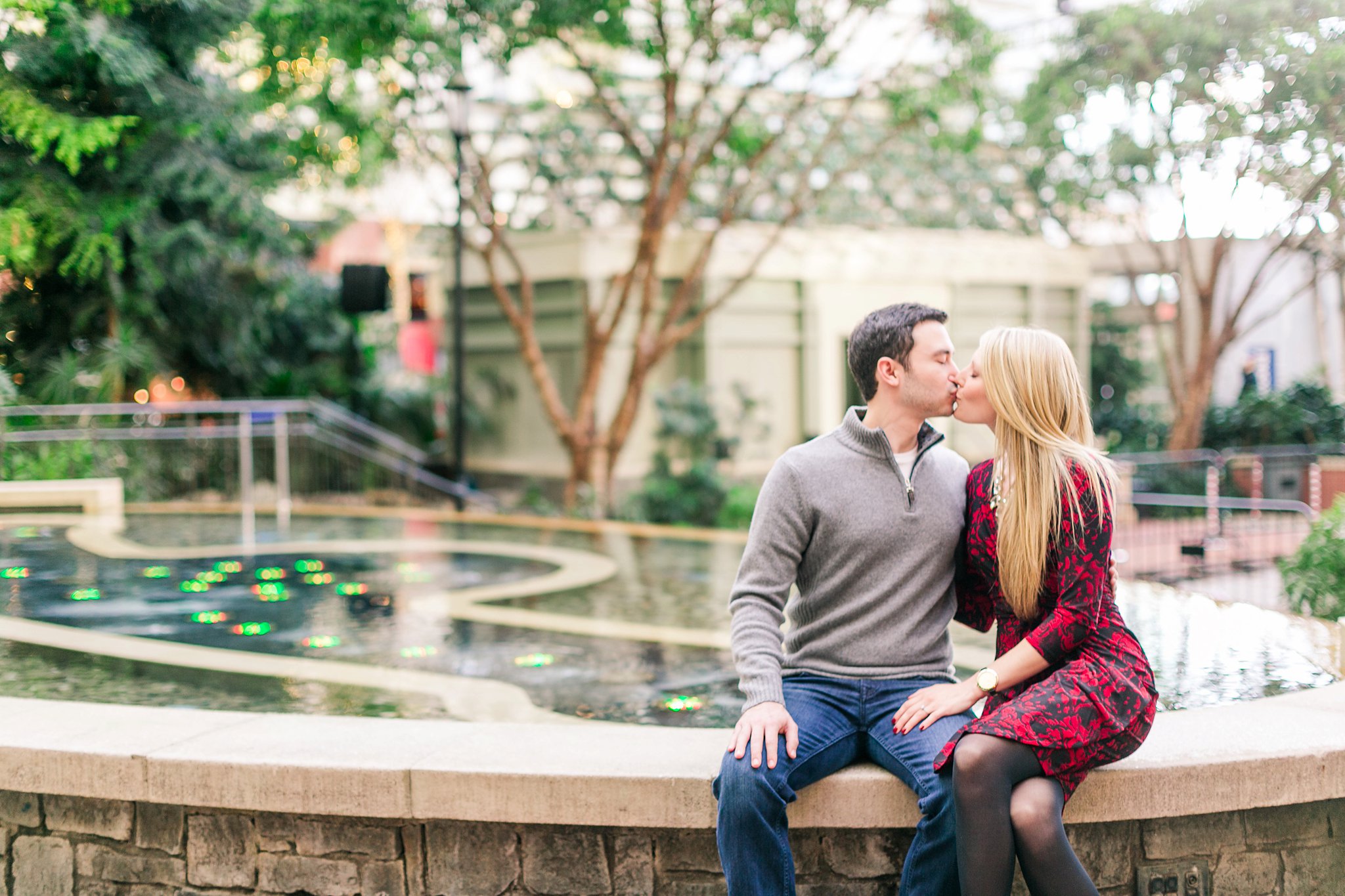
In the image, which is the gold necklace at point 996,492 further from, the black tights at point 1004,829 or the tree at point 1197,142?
the tree at point 1197,142

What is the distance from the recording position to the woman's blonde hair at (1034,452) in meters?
2.87

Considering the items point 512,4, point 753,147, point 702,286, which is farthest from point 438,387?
point 512,4

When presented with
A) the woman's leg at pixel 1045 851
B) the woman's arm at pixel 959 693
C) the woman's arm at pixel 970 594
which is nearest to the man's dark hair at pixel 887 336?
the woman's arm at pixel 970 594

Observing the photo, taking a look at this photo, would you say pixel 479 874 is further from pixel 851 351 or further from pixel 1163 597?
pixel 1163 597

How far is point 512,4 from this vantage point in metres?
11.4

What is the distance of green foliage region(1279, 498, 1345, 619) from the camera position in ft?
18.9

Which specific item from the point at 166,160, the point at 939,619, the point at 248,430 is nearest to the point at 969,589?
the point at 939,619

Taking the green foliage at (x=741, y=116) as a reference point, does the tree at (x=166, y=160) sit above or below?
below

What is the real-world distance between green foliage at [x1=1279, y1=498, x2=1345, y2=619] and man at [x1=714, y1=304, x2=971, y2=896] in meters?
3.43

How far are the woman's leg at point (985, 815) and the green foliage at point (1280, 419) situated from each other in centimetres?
1818

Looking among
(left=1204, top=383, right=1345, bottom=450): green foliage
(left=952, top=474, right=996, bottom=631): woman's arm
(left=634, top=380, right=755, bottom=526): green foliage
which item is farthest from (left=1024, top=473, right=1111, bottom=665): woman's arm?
(left=1204, top=383, right=1345, bottom=450): green foliage

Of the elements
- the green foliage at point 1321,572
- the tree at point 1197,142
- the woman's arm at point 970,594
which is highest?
the tree at point 1197,142

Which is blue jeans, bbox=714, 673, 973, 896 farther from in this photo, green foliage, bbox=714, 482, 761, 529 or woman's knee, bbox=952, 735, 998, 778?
green foliage, bbox=714, 482, 761, 529

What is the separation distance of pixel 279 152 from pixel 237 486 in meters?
4.36
